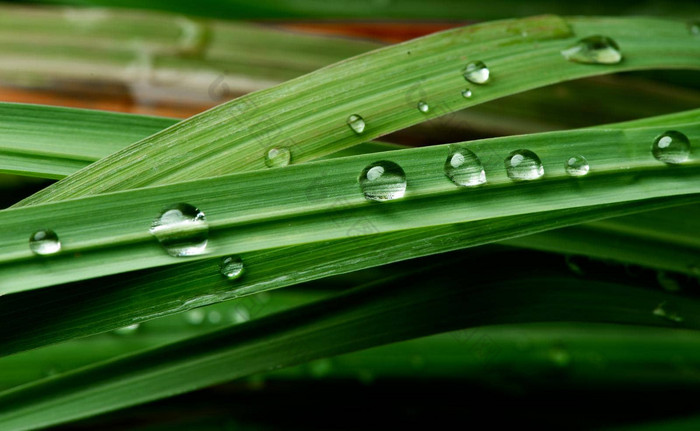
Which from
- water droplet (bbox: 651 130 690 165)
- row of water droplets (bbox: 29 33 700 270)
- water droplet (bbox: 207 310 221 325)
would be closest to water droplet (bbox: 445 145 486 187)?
row of water droplets (bbox: 29 33 700 270)

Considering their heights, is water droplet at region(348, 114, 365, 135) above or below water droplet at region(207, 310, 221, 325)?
above

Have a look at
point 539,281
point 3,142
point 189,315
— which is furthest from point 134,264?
point 539,281

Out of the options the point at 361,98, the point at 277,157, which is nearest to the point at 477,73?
the point at 361,98

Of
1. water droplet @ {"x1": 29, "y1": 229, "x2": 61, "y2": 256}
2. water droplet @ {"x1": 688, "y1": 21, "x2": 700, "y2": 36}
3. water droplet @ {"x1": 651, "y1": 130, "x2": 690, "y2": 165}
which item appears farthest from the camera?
water droplet @ {"x1": 688, "y1": 21, "x2": 700, "y2": 36}

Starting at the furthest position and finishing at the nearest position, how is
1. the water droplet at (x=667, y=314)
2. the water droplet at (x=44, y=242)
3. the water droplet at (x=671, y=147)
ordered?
the water droplet at (x=667, y=314), the water droplet at (x=671, y=147), the water droplet at (x=44, y=242)

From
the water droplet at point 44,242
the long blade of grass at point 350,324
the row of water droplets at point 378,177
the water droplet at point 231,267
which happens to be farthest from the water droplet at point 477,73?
the water droplet at point 44,242

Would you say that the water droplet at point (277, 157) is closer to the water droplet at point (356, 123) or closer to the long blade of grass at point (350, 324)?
the water droplet at point (356, 123)

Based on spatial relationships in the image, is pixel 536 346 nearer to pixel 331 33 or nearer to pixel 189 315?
pixel 189 315

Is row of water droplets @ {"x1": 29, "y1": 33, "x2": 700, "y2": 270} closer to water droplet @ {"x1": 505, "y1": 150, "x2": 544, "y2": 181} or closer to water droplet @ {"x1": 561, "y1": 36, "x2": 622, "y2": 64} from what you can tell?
water droplet @ {"x1": 505, "y1": 150, "x2": 544, "y2": 181}
